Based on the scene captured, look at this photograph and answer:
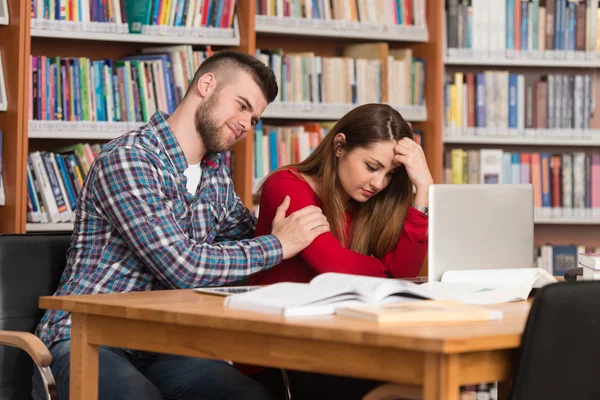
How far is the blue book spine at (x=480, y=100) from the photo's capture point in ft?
13.5

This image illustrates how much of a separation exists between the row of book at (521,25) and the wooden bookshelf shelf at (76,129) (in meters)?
1.53

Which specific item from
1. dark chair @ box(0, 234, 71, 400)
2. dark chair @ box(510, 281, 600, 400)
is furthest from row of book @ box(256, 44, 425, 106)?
dark chair @ box(510, 281, 600, 400)

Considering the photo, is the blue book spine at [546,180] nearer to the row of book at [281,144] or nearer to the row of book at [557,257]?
the row of book at [557,257]

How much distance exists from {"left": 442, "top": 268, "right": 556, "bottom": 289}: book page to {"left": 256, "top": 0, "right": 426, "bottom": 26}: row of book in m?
2.17

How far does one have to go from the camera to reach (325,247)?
7.27ft

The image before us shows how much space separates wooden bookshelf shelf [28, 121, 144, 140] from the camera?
3.43 metres

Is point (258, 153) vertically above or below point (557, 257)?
above

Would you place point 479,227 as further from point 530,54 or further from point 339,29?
point 530,54

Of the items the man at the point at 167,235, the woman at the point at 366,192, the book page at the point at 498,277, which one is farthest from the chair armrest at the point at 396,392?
the woman at the point at 366,192

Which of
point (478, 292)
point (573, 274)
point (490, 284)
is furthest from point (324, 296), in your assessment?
point (573, 274)

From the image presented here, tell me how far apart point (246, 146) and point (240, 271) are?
166cm

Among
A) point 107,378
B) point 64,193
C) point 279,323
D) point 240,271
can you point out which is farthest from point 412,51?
point 279,323

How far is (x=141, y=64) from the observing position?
358cm

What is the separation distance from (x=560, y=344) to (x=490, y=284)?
609 millimetres
